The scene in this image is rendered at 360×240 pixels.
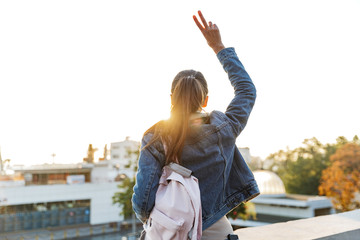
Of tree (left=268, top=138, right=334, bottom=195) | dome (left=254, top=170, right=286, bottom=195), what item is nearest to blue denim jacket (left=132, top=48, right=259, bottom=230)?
dome (left=254, top=170, right=286, bottom=195)

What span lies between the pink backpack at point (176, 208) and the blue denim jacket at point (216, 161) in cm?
3

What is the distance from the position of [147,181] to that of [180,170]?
10 cm

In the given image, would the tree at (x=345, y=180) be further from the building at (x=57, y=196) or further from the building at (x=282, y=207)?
the building at (x=57, y=196)

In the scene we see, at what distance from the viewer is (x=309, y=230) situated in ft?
6.61

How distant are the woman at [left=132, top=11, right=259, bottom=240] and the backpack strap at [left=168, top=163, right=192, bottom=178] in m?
0.02

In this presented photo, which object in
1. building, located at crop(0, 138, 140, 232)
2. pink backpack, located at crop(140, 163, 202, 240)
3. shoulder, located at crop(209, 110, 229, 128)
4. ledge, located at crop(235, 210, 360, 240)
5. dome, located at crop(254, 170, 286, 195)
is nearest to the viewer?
pink backpack, located at crop(140, 163, 202, 240)

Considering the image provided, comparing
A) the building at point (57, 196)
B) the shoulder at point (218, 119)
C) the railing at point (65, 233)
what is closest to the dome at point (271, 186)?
the building at point (57, 196)

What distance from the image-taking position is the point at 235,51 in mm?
1368

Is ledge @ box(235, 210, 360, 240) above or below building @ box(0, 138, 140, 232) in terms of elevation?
above

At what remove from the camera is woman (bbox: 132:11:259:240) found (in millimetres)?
1060

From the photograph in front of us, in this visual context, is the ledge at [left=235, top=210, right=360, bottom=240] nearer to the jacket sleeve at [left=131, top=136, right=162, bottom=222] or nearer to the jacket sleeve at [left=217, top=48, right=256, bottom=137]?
the jacket sleeve at [left=217, top=48, right=256, bottom=137]

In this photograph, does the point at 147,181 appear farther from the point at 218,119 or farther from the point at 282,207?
the point at 282,207

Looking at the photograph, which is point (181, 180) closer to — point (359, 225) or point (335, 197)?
point (359, 225)

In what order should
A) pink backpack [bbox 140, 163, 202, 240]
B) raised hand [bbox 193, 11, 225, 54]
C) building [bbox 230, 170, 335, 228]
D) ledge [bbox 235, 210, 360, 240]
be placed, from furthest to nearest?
building [bbox 230, 170, 335, 228] < ledge [bbox 235, 210, 360, 240] < raised hand [bbox 193, 11, 225, 54] < pink backpack [bbox 140, 163, 202, 240]
